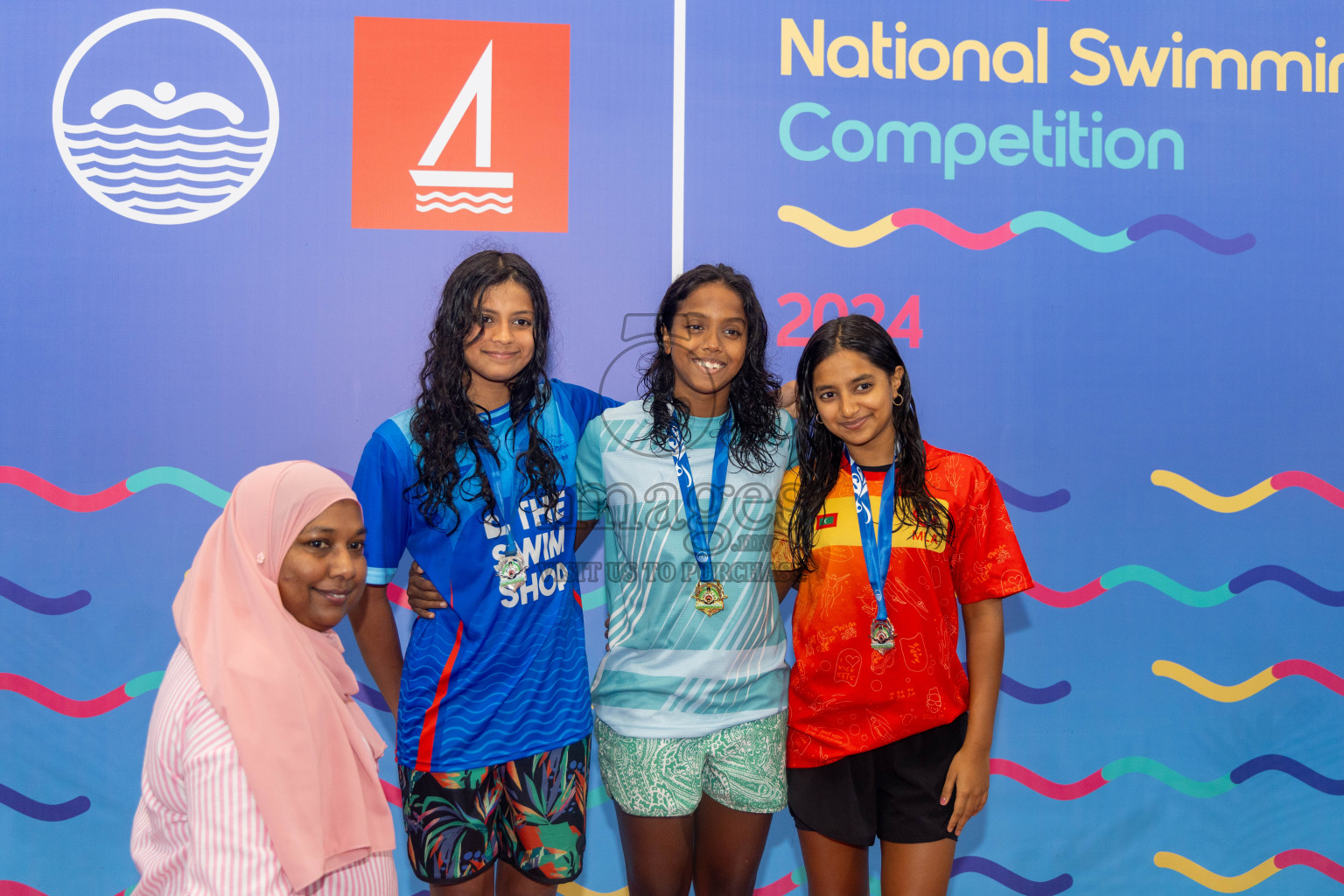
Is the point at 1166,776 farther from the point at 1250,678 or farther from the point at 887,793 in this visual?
the point at 887,793

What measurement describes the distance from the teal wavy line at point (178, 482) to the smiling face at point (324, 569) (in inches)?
46.8

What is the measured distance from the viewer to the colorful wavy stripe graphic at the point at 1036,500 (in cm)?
260

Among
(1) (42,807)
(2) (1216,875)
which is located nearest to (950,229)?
(2) (1216,875)

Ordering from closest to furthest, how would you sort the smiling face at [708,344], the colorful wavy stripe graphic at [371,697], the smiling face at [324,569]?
1. the smiling face at [324,569]
2. the smiling face at [708,344]
3. the colorful wavy stripe graphic at [371,697]

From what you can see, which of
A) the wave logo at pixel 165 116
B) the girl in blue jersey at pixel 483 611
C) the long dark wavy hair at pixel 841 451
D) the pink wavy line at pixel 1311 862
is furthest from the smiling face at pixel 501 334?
the pink wavy line at pixel 1311 862

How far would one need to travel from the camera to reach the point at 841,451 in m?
1.90

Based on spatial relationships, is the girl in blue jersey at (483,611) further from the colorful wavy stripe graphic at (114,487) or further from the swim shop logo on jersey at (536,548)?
the colorful wavy stripe graphic at (114,487)

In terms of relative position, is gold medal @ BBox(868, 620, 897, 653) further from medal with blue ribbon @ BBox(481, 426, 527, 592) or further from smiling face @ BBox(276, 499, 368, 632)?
smiling face @ BBox(276, 499, 368, 632)

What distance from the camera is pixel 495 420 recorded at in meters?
1.89

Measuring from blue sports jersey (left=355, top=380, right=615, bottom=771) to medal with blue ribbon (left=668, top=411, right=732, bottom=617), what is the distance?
0.29 meters

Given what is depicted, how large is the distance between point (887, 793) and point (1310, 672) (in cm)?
173

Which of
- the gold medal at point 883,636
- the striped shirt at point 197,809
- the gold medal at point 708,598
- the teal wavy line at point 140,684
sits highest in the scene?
the gold medal at point 708,598

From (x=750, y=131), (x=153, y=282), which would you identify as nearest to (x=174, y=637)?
(x=153, y=282)

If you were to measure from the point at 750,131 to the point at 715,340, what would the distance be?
920mm
